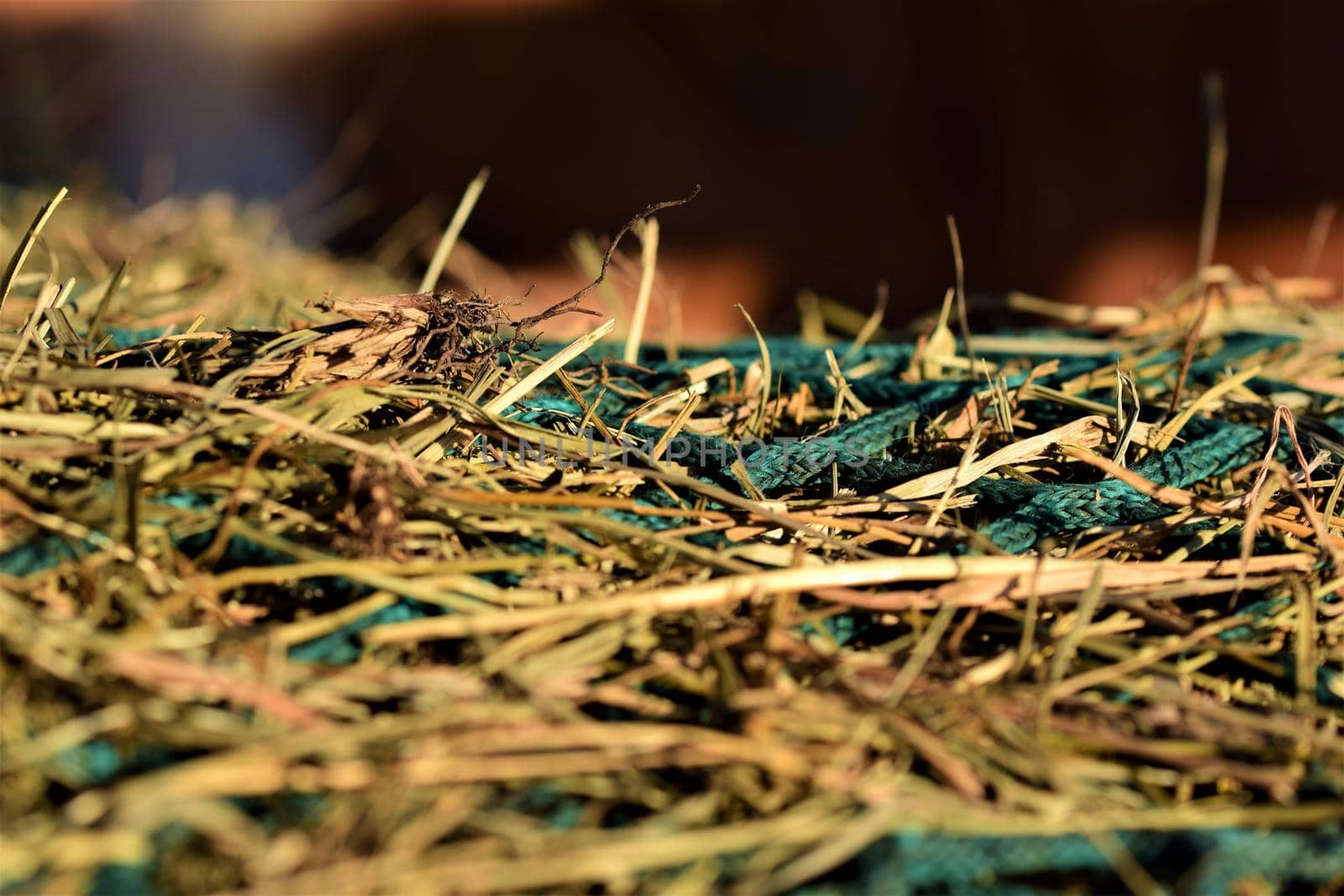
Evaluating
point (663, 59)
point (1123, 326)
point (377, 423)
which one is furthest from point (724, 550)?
point (663, 59)

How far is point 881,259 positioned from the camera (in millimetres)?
2791

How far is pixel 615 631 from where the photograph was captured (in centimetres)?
64

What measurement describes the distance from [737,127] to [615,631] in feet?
7.90

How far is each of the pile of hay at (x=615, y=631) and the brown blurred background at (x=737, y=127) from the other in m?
1.16

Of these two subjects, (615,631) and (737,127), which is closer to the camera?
(615,631)

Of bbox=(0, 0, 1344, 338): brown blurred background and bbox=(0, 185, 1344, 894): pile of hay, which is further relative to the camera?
bbox=(0, 0, 1344, 338): brown blurred background

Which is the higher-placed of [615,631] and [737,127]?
[737,127]

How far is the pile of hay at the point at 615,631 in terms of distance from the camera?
53 cm

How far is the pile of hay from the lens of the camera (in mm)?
529

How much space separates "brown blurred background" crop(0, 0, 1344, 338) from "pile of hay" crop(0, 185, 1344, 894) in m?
1.16

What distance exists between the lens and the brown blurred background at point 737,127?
234 cm

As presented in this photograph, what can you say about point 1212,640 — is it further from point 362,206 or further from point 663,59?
point 362,206

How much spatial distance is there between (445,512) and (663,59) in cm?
243

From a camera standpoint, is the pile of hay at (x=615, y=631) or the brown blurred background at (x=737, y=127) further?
the brown blurred background at (x=737, y=127)
